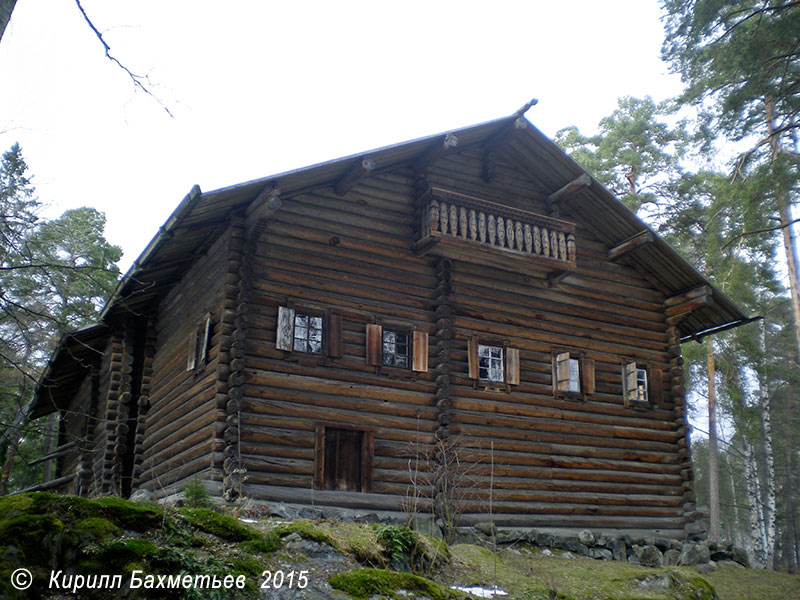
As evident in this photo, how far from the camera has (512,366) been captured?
16.6 meters

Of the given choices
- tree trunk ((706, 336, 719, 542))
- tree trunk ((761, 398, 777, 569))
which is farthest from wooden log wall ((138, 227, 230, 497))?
tree trunk ((761, 398, 777, 569))

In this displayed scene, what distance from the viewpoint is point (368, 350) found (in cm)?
1477

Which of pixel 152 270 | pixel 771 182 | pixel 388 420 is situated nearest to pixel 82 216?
pixel 152 270

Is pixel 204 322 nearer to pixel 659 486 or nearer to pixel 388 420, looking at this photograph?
pixel 388 420

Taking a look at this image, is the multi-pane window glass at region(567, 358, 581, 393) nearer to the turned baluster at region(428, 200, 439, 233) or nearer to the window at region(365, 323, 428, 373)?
the window at region(365, 323, 428, 373)

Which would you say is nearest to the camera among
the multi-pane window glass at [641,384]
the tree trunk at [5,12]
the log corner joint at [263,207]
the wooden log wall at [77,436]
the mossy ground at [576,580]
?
the tree trunk at [5,12]

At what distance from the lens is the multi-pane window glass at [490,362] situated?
1642cm

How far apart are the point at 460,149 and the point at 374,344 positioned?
18.7ft

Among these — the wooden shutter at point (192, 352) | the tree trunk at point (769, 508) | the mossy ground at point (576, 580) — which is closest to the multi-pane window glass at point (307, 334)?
the wooden shutter at point (192, 352)

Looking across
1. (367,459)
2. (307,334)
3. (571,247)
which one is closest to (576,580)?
(367,459)

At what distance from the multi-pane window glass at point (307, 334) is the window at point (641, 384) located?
8121 millimetres

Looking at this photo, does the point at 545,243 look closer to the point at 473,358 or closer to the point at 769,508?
the point at 473,358

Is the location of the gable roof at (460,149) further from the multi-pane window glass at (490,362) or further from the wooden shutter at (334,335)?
the multi-pane window glass at (490,362)

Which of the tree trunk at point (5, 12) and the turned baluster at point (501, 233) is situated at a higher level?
the turned baluster at point (501, 233)
